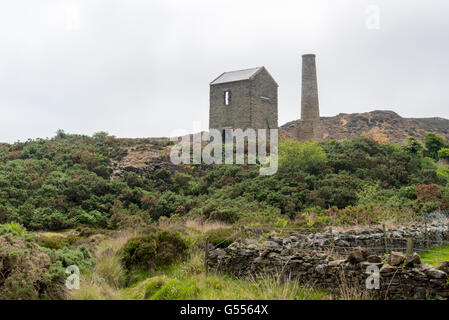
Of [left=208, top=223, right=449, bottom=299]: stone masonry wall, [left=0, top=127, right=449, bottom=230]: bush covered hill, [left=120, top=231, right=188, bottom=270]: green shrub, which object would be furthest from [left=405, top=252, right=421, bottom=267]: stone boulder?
[left=0, top=127, right=449, bottom=230]: bush covered hill

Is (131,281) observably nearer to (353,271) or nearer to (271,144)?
(353,271)

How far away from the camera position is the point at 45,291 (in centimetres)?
776

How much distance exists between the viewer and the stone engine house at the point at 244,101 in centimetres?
3456

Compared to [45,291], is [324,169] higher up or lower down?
higher up

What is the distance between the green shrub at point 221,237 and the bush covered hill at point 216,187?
3.15 metres

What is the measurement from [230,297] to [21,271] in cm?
390

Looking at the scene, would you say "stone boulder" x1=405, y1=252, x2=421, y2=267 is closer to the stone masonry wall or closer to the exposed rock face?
the stone masonry wall

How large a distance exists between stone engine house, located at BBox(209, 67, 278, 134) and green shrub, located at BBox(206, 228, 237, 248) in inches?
851

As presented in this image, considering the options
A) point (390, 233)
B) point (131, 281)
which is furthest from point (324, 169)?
point (131, 281)

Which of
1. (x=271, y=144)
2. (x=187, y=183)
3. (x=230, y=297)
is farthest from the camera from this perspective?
(x=271, y=144)

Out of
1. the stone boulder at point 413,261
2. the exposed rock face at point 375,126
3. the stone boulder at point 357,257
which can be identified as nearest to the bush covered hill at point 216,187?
the stone boulder at point 357,257

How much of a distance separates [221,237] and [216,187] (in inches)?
451

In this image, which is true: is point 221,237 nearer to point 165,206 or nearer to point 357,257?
point 357,257
